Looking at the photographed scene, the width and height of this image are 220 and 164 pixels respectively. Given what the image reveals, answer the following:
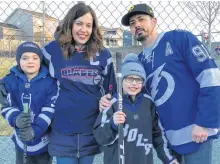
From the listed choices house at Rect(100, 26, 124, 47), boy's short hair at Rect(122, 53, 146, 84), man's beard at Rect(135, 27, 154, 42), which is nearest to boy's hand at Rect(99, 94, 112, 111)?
boy's short hair at Rect(122, 53, 146, 84)

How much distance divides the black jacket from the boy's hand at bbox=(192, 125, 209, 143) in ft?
0.83

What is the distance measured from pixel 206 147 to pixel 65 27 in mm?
1299

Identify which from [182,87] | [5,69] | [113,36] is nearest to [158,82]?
[182,87]

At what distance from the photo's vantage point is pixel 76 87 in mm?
2207

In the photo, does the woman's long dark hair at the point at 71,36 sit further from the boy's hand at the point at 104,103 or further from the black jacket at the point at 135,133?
the black jacket at the point at 135,133

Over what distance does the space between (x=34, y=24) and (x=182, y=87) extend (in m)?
1.92

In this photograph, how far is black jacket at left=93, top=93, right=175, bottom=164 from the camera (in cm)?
210

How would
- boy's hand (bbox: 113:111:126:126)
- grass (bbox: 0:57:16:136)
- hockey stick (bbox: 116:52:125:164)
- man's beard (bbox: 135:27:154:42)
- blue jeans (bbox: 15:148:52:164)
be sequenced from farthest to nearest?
grass (bbox: 0:57:16:136)
blue jeans (bbox: 15:148:52:164)
man's beard (bbox: 135:27:154:42)
boy's hand (bbox: 113:111:126:126)
hockey stick (bbox: 116:52:125:164)

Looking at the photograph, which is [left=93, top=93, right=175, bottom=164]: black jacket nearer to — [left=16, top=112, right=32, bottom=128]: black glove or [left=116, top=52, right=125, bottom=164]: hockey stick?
[left=116, top=52, right=125, bottom=164]: hockey stick

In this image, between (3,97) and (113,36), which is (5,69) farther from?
(3,97)

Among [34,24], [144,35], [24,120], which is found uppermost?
[34,24]

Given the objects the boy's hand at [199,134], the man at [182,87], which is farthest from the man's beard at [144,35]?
the boy's hand at [199,134]

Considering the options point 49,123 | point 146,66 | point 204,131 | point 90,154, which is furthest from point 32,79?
point 204,131

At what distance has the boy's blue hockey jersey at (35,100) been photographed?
87.2 inches
